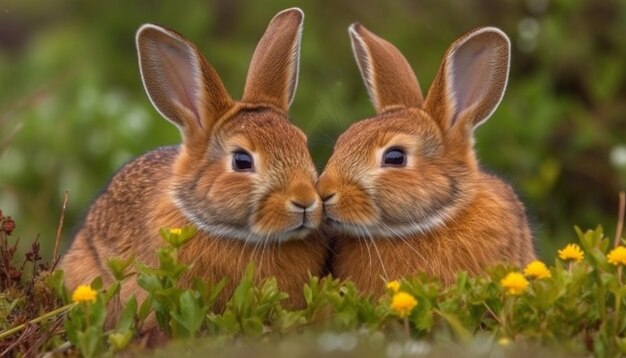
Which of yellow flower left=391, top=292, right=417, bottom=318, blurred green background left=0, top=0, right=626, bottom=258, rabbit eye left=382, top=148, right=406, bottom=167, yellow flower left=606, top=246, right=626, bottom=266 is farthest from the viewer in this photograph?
blurred green background left=0, top=0, right=626, bottom=258

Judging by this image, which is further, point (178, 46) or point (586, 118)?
point (586, 118)

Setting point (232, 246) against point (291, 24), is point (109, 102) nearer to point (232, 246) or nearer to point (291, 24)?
point (291, 24)

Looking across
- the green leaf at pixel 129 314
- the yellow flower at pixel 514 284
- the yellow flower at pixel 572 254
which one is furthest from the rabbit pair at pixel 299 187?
the yellow flower at pixel 514 284

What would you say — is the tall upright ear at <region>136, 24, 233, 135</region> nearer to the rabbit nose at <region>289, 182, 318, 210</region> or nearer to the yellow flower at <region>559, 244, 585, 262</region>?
the rabbit nose at <region>289, 182, 318, 210</region>

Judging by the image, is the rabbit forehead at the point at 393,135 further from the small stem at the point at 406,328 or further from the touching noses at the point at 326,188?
the small stem at the point at 406,328

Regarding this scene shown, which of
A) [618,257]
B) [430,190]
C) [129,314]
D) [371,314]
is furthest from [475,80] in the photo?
[129,314]

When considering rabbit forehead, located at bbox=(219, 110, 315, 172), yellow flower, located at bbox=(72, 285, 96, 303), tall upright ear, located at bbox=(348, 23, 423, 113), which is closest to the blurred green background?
tall upright ear, located at bbox=(348, 23, 423, 113)

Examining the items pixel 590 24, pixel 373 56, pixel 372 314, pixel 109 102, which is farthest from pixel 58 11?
pixel 372 314
